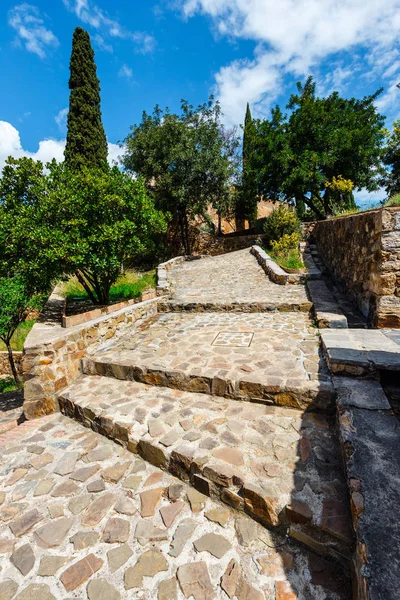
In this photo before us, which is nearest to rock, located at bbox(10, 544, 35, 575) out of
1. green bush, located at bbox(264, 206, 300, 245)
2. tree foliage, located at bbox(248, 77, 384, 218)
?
green bush, located at bbox(264, 206, 300, 245)

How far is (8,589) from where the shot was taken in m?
1.59

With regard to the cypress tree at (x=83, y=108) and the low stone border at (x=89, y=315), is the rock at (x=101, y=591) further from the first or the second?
the cypress tree at (x=83, y=108)

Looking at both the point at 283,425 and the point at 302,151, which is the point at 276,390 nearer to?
the point at 283,425

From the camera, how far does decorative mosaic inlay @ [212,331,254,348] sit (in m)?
4.18

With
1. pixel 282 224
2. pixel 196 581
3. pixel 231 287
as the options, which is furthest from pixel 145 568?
pixel 282 224

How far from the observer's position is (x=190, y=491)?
2158 mm

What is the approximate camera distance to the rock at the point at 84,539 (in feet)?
5.93

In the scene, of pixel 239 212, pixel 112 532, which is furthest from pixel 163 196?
pixel 112 532

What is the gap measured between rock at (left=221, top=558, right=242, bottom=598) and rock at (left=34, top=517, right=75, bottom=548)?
1147 mm

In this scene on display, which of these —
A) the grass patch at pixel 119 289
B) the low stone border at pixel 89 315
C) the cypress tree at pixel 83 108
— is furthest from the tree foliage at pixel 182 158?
the low stone border at pixel 89 315

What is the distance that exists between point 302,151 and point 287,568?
17151mm

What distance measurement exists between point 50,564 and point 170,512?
0.80 meters

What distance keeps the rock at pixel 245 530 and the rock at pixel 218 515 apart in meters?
0.09

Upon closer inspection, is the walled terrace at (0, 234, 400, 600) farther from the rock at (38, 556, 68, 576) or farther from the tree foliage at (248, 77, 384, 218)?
the tree foliage at (248, 77, 384, 218)
